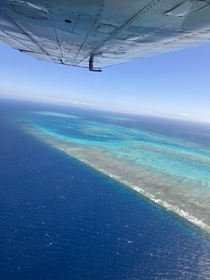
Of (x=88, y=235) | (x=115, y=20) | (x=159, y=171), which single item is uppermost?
(x=115, y=20)

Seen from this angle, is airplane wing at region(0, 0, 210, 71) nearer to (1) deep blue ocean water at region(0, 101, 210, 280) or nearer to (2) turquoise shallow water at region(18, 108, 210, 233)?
(1) deep blue ocean water at region(0, 101, 210, 280)

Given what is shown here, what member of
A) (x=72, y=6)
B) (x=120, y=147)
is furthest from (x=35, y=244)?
(x=120, y=147)

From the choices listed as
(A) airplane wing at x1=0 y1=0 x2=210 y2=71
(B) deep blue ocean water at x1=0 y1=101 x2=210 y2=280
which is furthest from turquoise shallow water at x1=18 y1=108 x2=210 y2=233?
(A) airplane wing at x1=0 y1=0 x2=210 y2=71

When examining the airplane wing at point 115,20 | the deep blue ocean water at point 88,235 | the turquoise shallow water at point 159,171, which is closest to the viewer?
the airplane wing at point 115,20

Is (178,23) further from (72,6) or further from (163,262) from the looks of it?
(163,262)

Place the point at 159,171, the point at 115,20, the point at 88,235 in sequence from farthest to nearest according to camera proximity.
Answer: the point at 159,171
the point at 88,235
the point at 115,20

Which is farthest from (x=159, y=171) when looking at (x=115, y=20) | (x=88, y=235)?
(x=115, y=20)

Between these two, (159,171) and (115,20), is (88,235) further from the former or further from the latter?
(159,171)

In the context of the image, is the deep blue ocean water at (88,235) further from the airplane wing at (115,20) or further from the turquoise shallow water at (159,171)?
the airplane wing at (115,20)

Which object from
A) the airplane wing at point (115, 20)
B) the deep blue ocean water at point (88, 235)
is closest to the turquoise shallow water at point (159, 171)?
the deep blue ocean water at point (88, 235)
